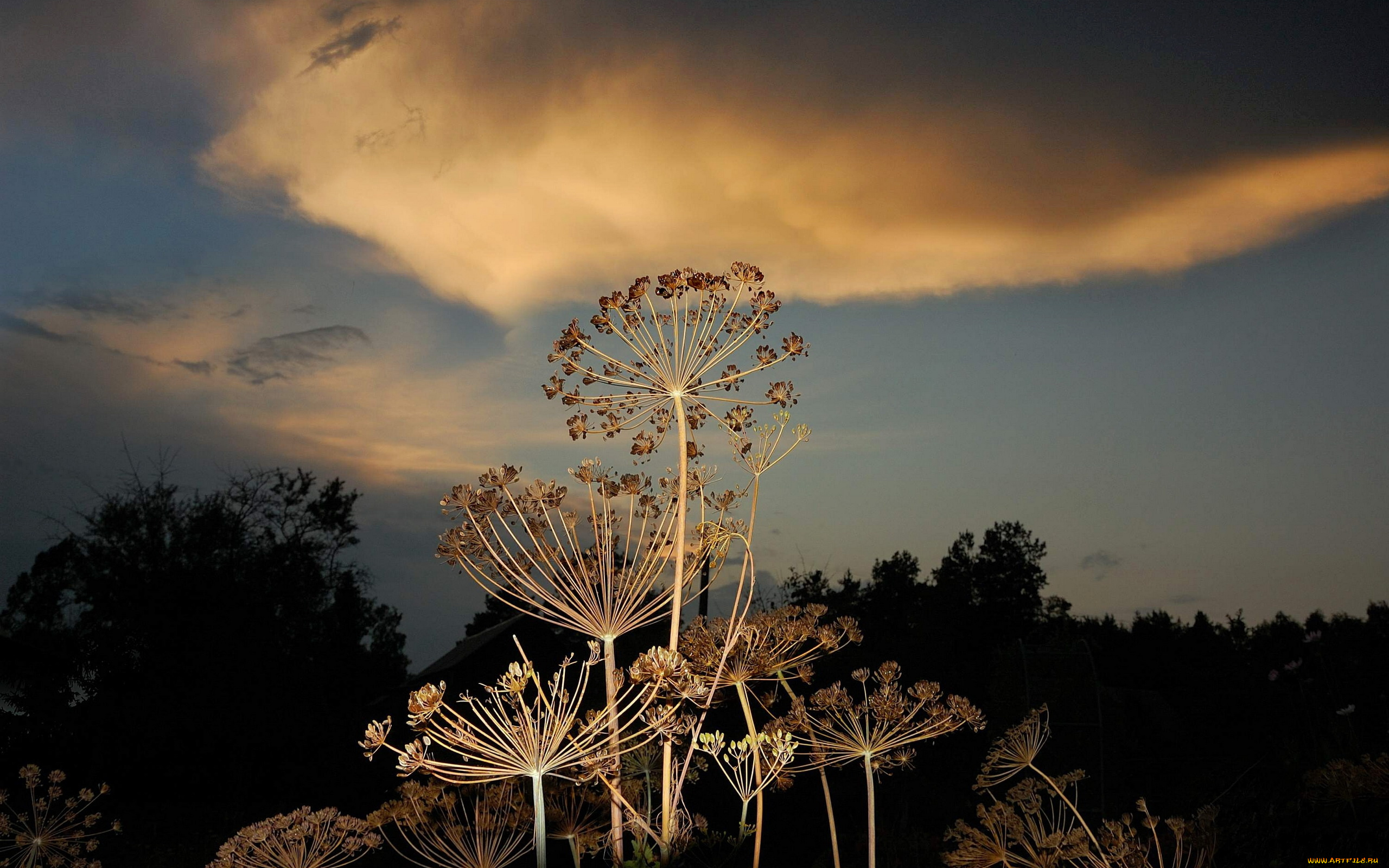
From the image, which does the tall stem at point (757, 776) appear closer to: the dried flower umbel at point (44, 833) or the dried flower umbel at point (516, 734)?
the dried flower umbel at point (516, 734)

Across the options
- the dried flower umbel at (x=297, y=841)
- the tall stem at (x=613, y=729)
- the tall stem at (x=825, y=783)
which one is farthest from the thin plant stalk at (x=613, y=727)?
the dried flower umbel at (x=297, y=841)

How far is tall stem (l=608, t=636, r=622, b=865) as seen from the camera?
14.0ft

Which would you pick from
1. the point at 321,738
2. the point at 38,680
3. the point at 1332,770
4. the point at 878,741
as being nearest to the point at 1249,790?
the point at 1332,770

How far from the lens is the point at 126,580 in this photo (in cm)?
2350

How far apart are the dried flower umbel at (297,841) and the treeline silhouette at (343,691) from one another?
6490 millimetres

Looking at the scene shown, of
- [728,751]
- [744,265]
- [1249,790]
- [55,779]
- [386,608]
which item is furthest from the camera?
[386,608]

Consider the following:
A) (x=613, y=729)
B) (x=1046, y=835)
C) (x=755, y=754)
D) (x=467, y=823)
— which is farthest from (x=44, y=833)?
(x=1046, y=835)

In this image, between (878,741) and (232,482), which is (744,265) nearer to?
(878,741)

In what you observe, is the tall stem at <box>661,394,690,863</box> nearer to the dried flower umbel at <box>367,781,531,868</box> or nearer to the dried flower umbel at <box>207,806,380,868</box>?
the dried flower umbel at <box>367,781,531,868</box>

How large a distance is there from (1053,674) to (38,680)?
843 inches

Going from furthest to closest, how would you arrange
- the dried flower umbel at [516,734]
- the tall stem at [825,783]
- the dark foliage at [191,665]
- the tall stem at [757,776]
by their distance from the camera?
the dark foliage at [191,665], the tall stem at [825,783], the tall stem at [757,776], the dried flower umbel at [516,734]

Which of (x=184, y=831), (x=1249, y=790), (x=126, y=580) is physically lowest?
(x=184, y=831)

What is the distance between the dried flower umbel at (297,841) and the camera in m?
5.92

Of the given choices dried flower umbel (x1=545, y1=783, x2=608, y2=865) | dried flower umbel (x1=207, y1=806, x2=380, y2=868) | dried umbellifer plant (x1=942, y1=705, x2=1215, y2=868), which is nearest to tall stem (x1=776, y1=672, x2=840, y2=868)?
dried umbellifer plant (x1=942, y1=705, x2=1215, y2=868)
